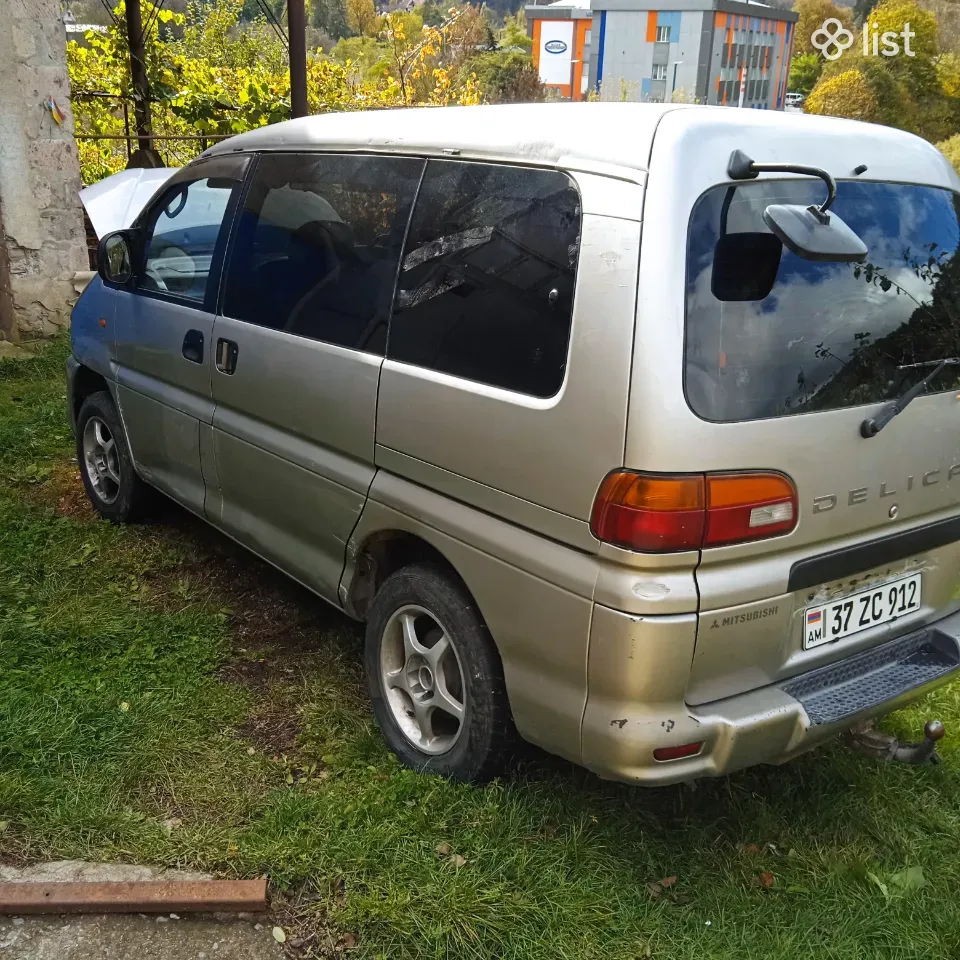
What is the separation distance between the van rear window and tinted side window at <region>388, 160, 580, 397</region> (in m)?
0.34

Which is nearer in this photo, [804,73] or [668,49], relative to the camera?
[804,73]

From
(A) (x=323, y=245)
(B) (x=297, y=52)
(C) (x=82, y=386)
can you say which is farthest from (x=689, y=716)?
(B) (x=297, y=52)

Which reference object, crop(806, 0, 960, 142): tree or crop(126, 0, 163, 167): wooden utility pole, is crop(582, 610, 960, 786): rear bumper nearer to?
crop(126, 0, 163, 167): wooden utility pole

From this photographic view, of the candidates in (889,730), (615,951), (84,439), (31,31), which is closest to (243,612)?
(84,439)

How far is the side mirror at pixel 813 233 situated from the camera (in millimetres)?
2076

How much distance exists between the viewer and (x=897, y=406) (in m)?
2.32

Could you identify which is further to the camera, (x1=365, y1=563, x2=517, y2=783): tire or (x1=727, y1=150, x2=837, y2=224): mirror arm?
(x1=365, y1=563, x2=517, y2=783): tire

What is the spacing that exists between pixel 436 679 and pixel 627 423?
110 cm

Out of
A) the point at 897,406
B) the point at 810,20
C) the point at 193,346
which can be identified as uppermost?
the point at 810,20

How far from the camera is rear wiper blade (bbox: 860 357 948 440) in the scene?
2.29m

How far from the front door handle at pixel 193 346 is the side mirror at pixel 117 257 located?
72 centimetres

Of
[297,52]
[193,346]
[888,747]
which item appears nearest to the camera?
[888,747]

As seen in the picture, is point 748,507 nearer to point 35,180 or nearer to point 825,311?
point 825,311

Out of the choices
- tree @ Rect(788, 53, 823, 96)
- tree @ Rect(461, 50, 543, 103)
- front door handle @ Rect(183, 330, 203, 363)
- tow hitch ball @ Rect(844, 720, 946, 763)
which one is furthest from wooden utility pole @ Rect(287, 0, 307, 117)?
tree @ Rect(788, 53, 823, 96)
